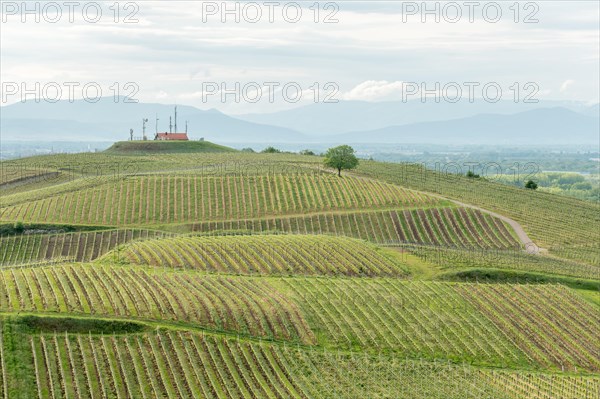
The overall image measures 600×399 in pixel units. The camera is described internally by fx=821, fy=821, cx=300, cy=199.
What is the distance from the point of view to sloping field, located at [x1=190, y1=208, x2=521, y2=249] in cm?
9212

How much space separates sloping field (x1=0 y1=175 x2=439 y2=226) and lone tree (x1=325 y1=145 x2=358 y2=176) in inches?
216

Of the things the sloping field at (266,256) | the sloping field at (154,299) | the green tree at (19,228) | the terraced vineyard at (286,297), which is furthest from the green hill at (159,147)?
the sloping field at (154,299)

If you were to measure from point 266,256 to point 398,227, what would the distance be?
2923cm

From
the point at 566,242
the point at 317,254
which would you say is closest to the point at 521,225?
the point at 566,242

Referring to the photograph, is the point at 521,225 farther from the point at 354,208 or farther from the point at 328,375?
the point at 328,375

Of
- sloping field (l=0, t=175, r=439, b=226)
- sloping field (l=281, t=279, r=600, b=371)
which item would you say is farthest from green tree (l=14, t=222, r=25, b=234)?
sloping field (l=281, t=279, r=600, b=371)

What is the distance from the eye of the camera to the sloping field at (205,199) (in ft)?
309

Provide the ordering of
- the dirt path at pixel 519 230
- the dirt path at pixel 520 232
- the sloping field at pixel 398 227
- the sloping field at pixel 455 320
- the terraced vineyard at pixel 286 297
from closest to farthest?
the terraced vineyard at pixel 286 297, the sloping field at pixel 455 320, the dirt path at pixel 519 230, the dirt path at pixel 520 232, the sloping field at pixel 398 227

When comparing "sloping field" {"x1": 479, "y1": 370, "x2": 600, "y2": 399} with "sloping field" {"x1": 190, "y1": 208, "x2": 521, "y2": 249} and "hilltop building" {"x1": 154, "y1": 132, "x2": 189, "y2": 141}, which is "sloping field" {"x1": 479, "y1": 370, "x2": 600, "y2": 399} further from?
"hilltop building" {"x1": 154, "y1": 132, "x2": 189, "y2": 141}

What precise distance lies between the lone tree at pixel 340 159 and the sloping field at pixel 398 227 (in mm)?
20068

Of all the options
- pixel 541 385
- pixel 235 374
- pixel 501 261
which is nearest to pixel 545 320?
pixel 541 385

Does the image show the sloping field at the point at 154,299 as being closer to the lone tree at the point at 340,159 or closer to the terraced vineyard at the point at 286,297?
the terraced vineyard at the point at 286,297

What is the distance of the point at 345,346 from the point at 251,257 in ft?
67.6

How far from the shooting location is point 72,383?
40906 mm
